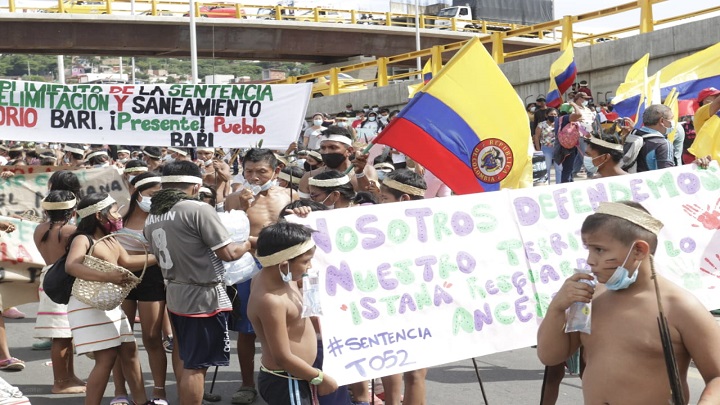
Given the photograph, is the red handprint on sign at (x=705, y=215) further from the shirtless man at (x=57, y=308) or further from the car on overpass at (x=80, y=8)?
the car on overpass at (x=80, y=8)

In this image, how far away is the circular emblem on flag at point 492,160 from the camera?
6.62 m

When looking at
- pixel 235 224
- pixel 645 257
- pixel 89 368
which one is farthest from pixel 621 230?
pixel 89 368

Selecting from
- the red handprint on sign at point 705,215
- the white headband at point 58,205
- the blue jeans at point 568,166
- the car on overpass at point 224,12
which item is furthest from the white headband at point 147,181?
the car on overpass at point 224,12

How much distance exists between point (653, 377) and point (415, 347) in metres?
1.79

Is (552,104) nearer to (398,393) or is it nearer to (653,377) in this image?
(398,393)

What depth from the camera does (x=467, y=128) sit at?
6609 millimetres

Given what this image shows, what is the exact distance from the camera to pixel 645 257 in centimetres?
347

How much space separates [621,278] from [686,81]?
954 cm

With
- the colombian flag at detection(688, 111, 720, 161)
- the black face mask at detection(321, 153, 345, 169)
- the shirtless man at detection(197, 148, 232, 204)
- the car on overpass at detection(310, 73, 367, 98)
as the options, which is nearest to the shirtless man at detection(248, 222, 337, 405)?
the black face mask at detection(321, 153, 345, 169)

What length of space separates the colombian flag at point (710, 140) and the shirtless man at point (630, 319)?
17.3 feet

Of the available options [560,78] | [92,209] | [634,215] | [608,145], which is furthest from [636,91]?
[634,215]

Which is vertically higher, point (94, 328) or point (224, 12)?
point (224, 12)

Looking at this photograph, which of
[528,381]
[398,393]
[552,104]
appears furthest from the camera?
[552,104]

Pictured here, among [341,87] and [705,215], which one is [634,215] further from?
[341,87]
